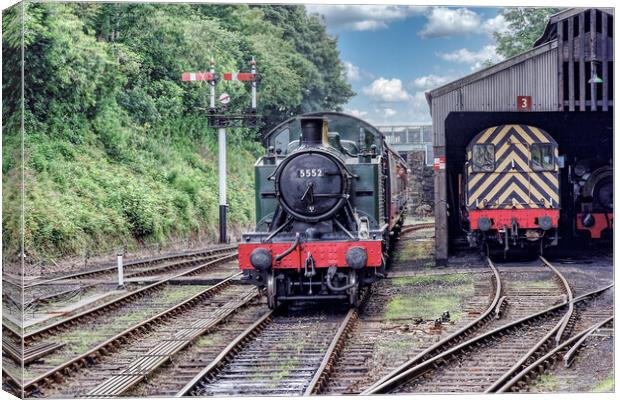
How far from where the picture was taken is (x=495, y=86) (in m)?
14.8

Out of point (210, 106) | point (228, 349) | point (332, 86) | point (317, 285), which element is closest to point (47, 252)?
point (210, 106)

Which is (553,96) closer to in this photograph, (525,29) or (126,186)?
Result: (525,29)

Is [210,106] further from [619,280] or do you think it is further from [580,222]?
[619,280]

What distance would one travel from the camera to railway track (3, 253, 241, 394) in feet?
27.0

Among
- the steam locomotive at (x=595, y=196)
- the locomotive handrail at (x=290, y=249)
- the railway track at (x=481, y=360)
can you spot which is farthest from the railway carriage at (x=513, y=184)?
the locomotive handrail at (x=290, y=249)

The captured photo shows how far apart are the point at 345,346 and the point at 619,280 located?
312cm

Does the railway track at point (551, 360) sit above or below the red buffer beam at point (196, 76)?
below

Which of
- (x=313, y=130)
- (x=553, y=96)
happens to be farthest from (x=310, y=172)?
(x=553, y=96)

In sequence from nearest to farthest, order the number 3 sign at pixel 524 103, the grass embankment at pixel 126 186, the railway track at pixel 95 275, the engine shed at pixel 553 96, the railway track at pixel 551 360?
the railway track at pixel 551 360
the railway track at pixel 95 275
the engine shed at pixel 553 96
the number 3 sign at pixel 524 103
the grass embankment at pixel 126 186

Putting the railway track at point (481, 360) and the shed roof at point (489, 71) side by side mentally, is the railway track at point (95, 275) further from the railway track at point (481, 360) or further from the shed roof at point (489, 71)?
the shed roof at point (489, 71)

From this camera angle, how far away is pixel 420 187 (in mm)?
32031

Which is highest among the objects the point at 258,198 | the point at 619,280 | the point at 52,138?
the point at 52,138

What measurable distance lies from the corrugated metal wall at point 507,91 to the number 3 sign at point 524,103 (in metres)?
0.06

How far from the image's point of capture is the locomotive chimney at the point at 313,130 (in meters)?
11.0
